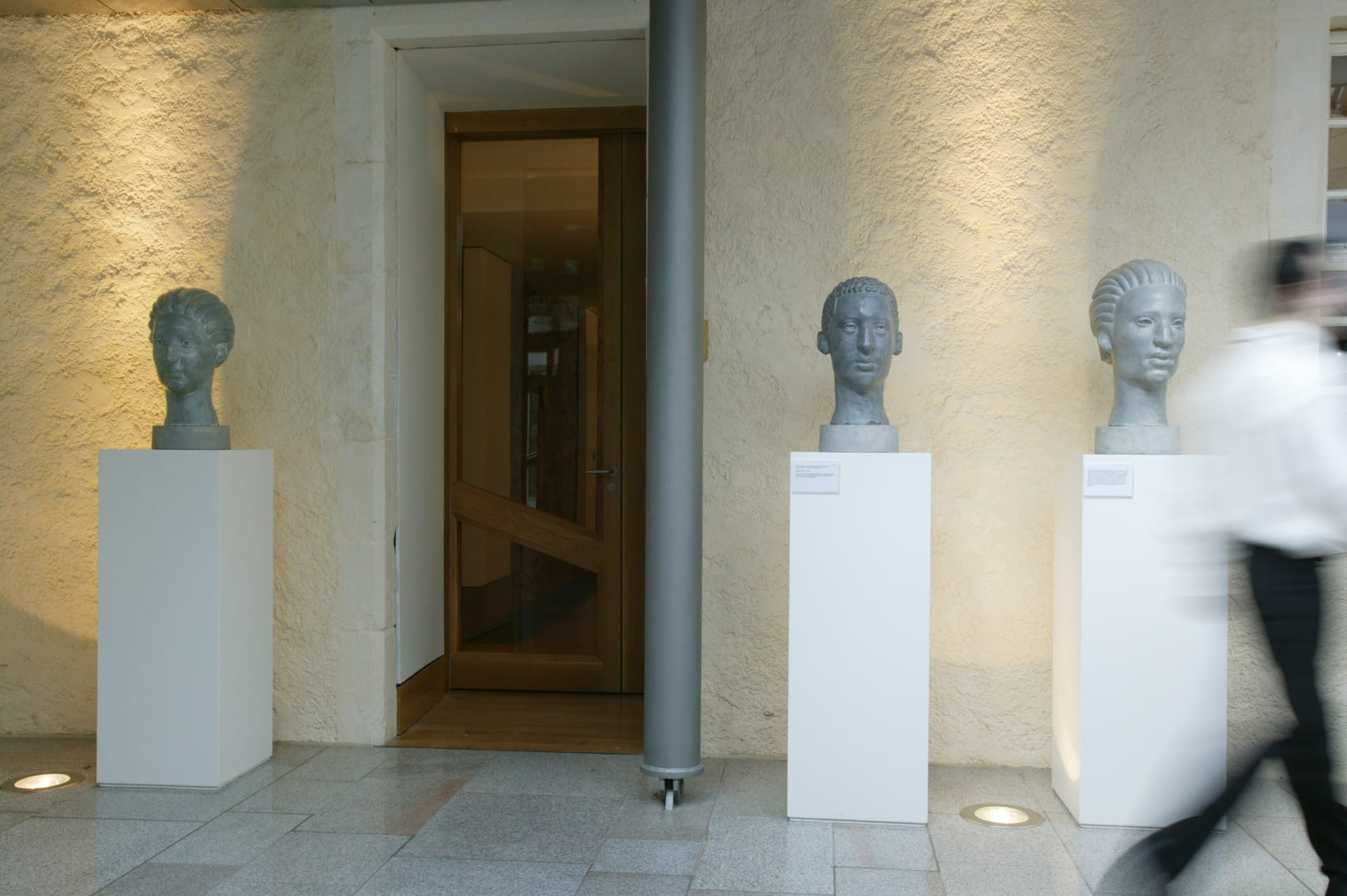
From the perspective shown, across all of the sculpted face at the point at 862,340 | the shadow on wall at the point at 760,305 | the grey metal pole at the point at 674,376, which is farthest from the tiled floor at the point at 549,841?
the sculpted face at the point at 862,340

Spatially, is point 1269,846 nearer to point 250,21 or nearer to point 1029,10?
point 1029,10

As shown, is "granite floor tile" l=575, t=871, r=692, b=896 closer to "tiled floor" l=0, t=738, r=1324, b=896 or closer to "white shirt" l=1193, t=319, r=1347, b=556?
"tiled floor" l=0, t=738, r=1324, b=896

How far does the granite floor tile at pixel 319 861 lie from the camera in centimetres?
307

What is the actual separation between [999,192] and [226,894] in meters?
3.51

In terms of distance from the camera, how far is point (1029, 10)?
4.27 metres

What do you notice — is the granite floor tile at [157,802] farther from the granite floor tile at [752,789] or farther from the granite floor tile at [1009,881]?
A: the granite floor tile at [1009,881]

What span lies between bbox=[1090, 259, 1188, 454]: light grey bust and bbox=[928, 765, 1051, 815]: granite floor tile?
48.8 inches

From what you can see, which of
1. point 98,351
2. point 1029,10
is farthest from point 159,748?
point 1029,10

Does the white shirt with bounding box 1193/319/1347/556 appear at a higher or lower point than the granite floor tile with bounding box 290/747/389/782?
higher

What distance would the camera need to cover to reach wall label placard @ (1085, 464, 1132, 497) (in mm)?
3521

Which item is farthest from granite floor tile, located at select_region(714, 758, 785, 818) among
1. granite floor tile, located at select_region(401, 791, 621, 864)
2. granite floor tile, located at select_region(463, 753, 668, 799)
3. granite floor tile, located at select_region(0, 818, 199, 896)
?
granite floor tile, located at select_region(0, 818, 199, 896)

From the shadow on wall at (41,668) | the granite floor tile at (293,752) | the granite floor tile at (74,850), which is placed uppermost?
the shadow on wall at (41,668)

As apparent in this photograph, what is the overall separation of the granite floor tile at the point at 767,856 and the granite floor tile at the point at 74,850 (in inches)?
64.9

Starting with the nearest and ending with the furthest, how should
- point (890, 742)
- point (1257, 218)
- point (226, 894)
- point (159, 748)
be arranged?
point (226, 894)
point (890, 742)
point (159, 748)
point (1257, 218)
